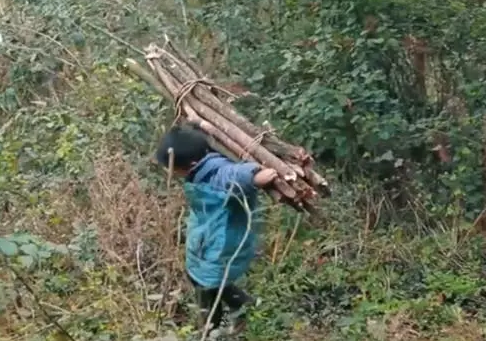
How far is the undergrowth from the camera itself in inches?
252

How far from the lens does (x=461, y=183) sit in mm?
7465

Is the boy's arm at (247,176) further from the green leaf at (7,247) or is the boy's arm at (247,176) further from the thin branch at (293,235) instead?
the green leaf at (7,247)

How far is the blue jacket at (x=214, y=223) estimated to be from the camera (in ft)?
19.0

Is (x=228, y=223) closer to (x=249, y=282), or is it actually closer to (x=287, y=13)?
(x=249, y=282)

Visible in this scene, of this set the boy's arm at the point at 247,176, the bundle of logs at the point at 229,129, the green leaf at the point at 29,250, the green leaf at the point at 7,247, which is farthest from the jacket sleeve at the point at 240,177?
the green leaf at the point at 7,247

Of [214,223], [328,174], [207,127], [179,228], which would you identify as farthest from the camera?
[328,174]

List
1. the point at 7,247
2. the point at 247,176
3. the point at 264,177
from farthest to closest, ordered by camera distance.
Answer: the point at 247,176
the point at 264,177
the point at 7,247

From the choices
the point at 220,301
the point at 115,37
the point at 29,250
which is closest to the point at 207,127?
the point at 220,301

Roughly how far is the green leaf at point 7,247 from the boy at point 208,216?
2.14m

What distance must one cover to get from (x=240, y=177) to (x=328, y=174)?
2442 millimetres

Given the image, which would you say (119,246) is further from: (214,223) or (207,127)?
(214,223)

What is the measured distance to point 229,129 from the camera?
6.18 meters

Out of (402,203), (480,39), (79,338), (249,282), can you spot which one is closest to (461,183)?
(402,203)

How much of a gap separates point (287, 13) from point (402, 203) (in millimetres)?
1880
